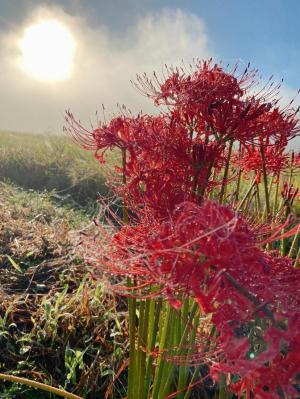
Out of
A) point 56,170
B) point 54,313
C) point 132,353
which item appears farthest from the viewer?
point 56,170

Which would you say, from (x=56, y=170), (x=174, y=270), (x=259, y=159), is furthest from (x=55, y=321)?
(x=56, y=170)

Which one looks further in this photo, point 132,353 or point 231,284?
point 132,353

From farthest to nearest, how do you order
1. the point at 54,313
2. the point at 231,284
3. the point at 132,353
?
the point at 54,313, the point at 132,353, the point at 231,284

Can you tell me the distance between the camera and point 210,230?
3.15 feet

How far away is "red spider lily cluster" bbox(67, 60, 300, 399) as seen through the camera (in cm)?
93

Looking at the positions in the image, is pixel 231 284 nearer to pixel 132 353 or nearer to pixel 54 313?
pixel 132 353

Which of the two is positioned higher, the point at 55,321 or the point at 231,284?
the point at 231,284

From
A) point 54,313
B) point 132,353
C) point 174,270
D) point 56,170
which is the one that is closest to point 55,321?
point 54,313

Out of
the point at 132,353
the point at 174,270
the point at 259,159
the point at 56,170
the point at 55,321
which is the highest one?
the point at 259,159

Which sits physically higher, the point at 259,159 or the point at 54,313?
the point at 259,159

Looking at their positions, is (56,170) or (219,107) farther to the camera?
(56,170)

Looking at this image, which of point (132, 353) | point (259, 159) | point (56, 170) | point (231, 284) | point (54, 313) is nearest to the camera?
point (231, 284)

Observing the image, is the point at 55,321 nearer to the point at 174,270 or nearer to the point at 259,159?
the point at 259,159

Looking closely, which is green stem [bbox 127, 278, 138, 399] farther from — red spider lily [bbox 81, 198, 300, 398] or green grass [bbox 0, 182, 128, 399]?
red spider lily [bbox 81, 198, 300, 398]
